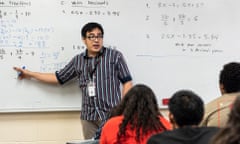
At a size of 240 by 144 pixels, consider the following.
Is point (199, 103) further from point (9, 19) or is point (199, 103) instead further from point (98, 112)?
point (9, 19)

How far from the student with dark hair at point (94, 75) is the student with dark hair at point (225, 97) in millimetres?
1134

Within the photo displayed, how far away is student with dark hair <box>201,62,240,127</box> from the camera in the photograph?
2.24m

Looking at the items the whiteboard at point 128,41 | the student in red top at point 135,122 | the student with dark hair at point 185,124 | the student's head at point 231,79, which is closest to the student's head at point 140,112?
the student in red top at point 135,122

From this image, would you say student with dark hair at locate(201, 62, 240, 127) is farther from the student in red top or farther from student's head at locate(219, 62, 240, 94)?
the student in red top

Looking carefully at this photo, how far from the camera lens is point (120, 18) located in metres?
3.44

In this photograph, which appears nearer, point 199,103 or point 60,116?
point 199,103

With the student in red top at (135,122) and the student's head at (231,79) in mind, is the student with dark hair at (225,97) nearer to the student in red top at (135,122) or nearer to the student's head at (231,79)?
the student's head at (231,79)

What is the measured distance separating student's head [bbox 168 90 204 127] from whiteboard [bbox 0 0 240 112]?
5.76ft

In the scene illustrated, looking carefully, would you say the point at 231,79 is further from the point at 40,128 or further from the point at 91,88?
the point at 40,128

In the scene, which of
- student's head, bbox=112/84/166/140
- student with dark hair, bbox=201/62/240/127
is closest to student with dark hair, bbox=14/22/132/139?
student's head, bbox=112/84/166/140

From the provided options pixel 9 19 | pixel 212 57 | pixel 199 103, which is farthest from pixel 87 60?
pixel 199 103

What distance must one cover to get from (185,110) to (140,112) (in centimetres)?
42

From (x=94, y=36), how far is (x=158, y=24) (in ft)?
2.24

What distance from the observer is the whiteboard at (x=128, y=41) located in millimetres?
3279
